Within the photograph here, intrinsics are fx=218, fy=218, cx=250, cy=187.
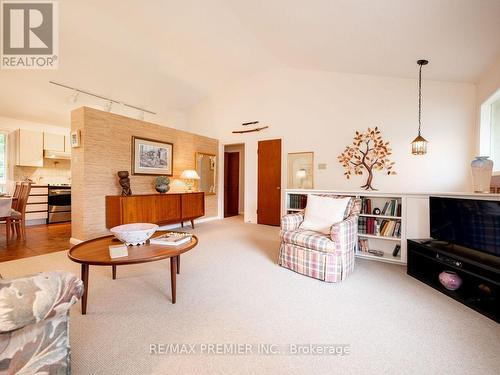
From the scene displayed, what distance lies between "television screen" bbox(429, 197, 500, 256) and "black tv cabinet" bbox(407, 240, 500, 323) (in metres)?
0.11

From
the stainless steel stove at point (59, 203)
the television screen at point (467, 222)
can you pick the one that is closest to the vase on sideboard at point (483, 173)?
the television screen at point (467, 222)

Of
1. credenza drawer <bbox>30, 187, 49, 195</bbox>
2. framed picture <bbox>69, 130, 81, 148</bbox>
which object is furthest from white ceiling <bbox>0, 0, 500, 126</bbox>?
credenza drawer <bbox>30, 187, 49, 195</bbox>

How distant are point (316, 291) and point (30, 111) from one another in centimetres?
667

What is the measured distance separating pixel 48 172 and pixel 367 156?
7601 mm

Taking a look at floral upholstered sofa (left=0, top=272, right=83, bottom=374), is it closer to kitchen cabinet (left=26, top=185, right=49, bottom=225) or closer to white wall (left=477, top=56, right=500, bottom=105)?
white wall (left=477, top=56, right=500, bottom=105)

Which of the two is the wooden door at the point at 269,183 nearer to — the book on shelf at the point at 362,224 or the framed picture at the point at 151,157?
the framed picture at the point at 151,157

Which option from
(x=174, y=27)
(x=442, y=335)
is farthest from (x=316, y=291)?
(x=174, y=27)

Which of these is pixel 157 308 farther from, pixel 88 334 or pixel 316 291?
pixel 316 291

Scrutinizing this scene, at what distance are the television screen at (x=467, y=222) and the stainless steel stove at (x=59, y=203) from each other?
7.17 m

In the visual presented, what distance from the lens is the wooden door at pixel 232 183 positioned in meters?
6.86

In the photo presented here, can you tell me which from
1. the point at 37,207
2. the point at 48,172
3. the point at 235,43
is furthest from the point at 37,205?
the point at 235,43

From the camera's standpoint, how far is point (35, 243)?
3494 mm

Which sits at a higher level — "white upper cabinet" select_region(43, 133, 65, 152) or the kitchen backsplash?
"white upper cabinet" select_region(43, 133, 65, 152)

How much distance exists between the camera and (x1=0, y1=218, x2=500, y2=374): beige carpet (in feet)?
4.06
